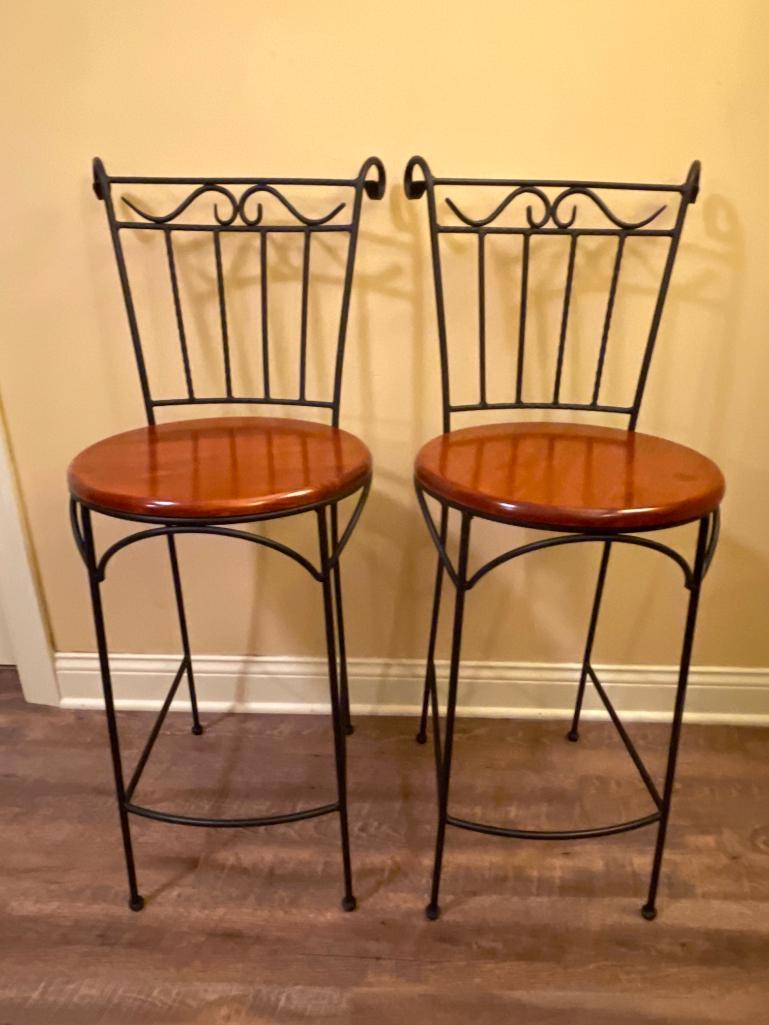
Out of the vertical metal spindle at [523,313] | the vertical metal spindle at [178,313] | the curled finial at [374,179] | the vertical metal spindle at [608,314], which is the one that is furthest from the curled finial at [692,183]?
the vertical metal spindle at [178,313]

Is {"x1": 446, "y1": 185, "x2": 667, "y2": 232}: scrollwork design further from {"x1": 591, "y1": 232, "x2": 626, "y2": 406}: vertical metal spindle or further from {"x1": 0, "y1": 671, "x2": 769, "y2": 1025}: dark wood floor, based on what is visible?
{"x1": 0, "y1": 671, "x2": 769, "y2": 1025}: dark wood floor

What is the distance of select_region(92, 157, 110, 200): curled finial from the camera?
1.25 m

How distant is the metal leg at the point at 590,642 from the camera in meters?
1.49

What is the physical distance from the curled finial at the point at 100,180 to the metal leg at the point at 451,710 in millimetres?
773

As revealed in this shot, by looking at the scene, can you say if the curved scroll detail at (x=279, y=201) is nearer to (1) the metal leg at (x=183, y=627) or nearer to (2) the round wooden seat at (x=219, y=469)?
(2) the round wooden seat at (x=219, y=469)

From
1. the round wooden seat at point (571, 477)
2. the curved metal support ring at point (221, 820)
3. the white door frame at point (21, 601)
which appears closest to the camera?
the round wooden seat at point (571, 477)

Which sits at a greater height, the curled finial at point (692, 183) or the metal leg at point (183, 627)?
the curled finial at point (692, 183)

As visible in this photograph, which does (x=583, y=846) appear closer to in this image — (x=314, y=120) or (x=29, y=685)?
(x=29, y=685)

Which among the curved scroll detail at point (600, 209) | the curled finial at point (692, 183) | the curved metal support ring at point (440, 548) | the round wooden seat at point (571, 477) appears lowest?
the curved metal support ring at point (440, 548)

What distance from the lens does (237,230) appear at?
1.28 m

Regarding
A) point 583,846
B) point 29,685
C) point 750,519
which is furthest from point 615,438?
point 29,685

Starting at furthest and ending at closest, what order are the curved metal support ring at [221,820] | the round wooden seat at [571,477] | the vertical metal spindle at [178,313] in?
1. the vertical metal spindle at [178,313]
2. the curved metal support ring at [221,820]
3. the round wooden seat at [571,477]

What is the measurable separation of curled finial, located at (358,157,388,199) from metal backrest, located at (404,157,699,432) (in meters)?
0.05

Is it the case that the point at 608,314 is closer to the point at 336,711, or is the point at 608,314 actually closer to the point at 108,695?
the point at 336,711
